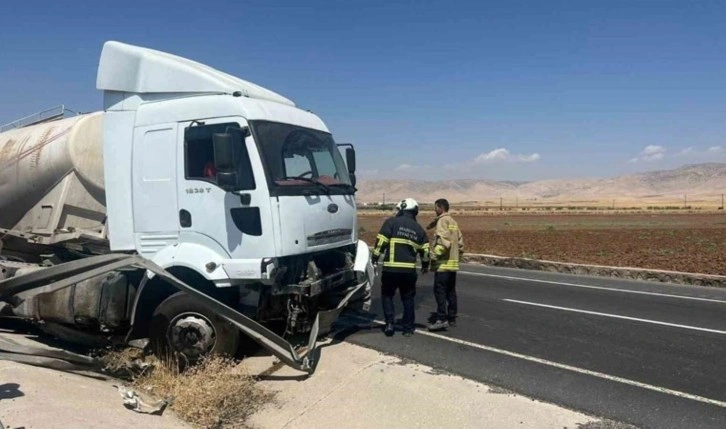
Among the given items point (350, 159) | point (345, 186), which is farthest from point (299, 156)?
point (350, 159)

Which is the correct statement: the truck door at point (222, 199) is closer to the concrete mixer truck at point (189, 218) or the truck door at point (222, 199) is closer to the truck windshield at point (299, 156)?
the concrete mixer truck at point (189, 218)

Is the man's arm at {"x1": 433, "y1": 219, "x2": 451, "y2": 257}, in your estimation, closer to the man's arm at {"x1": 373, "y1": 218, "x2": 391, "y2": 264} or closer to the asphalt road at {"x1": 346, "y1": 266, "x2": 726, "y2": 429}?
the man's arm at {"x1": 373, "y1": 218, "x2": 391, "y2": 264}

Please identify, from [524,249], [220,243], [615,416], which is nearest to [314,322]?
[220,243]

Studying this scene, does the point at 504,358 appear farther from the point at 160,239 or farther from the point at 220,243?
the point at 160,239

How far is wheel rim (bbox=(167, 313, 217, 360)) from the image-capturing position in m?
5.86

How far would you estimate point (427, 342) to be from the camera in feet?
23.8

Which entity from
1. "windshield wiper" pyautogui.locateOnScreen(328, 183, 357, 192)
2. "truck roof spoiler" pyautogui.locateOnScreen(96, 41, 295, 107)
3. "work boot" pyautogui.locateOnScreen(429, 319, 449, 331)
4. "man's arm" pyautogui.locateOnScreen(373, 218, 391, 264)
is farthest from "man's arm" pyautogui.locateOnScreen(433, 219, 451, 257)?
"truck roof spoiler" pyautogui.locateOnScreen(96, 41, 295, 107)

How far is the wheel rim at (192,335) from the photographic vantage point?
5.86 meters

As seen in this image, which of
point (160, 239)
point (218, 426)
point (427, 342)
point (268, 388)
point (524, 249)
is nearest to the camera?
point (218, 426)

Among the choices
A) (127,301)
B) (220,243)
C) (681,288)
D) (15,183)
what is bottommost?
(681,288)

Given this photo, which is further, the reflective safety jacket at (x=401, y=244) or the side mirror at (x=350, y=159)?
the side mirror at (x=350, y=159)

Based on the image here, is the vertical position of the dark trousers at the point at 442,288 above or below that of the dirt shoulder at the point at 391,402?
above

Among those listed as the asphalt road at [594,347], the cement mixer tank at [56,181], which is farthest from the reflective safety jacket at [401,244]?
the cement mixer tank at [56,181]

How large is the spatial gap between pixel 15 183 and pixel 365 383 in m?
5.43
